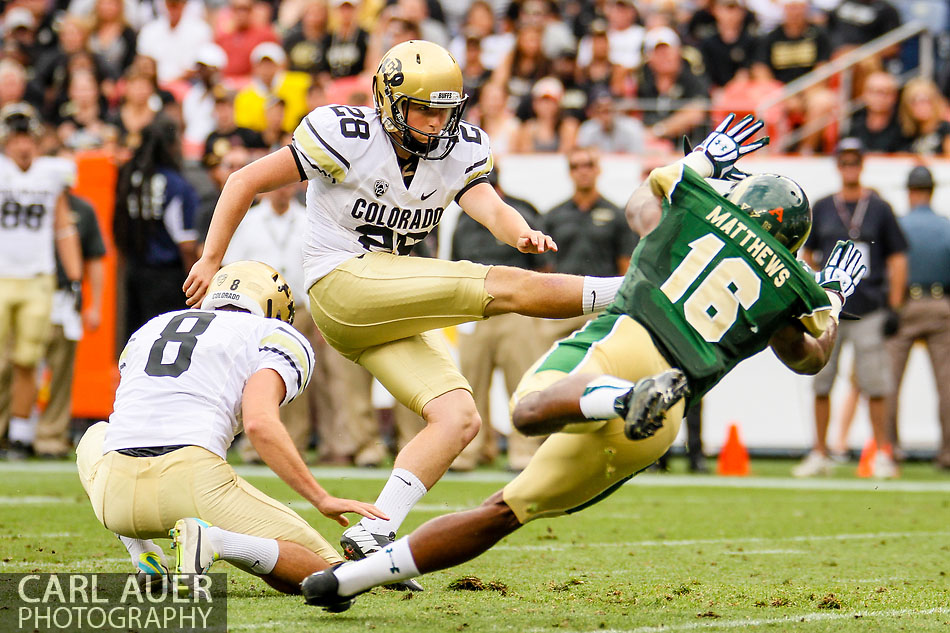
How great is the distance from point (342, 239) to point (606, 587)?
1.60 metres

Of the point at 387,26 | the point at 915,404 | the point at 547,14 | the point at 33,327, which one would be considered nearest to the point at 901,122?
the point at 915,404

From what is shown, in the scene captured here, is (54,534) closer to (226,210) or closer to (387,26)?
(226,210)

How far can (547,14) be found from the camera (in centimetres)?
1383

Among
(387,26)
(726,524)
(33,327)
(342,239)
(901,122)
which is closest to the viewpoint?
(342,239)

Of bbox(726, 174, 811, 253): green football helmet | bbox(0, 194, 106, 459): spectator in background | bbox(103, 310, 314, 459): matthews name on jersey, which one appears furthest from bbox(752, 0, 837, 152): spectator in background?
bbox(103, 310, 314, 459): matthews name on jersey

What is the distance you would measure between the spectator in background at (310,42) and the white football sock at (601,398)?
9.96 metres

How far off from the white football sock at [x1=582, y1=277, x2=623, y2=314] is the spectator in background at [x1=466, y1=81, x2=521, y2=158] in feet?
24.5

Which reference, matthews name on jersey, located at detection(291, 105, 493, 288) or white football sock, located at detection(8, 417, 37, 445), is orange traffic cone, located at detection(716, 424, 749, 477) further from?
matthews name on jersey, located at detection(291, 105, 493, 288)

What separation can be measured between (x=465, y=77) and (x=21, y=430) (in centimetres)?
554

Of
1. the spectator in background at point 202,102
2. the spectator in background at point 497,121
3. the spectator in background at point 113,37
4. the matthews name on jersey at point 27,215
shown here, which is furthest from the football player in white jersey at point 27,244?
the spectator in background at point 113,37

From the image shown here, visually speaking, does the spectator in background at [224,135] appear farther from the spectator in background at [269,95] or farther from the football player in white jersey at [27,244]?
the football player in white jersey at [27,244]

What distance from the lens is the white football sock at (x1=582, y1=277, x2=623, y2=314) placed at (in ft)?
15.0

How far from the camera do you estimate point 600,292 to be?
459 centimetres

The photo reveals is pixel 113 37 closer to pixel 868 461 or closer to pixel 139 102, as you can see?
pixel 139 102
